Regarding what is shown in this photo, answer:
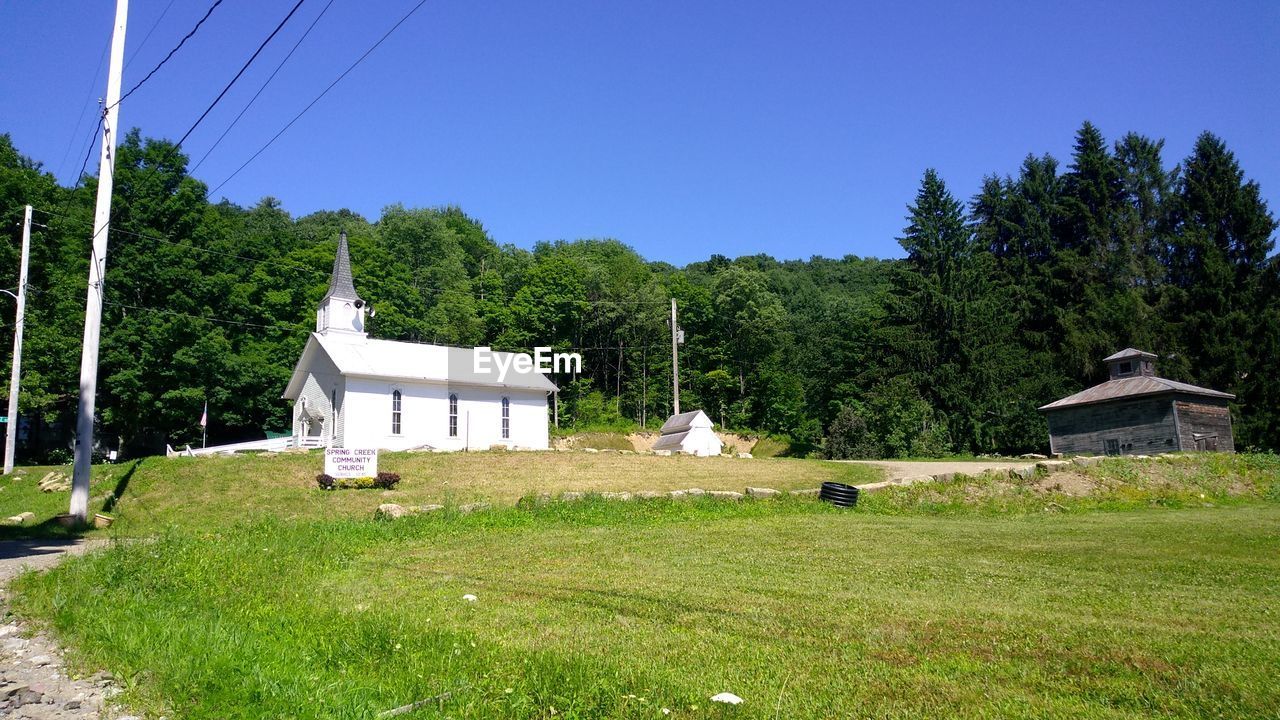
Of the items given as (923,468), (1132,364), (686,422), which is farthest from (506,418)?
(1132,364)

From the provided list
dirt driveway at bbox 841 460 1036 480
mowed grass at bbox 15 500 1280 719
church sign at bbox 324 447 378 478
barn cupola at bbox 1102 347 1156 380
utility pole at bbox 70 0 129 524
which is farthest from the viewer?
barn cupola at bbox 1102 347 1156 380

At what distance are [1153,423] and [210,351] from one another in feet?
159

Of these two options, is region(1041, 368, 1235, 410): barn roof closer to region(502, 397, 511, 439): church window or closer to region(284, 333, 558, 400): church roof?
region(284, 333, 558, 400): church roof

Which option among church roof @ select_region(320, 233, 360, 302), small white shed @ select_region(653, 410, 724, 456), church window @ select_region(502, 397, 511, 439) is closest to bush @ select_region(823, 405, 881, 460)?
small white shed @ select_region(653, 410, 724, 456)

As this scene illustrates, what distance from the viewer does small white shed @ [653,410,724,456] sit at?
1813 inches

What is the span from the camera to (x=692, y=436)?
46.2 metres

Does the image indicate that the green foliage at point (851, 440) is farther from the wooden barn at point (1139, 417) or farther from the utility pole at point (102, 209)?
the utility pole at point (102, 209)

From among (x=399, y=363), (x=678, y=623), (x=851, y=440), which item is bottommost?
(x=678, y=623)

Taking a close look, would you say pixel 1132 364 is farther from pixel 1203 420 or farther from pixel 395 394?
pixel 395 394

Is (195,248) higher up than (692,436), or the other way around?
(195,248)

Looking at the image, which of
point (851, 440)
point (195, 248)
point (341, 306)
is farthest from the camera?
point (851, 440)

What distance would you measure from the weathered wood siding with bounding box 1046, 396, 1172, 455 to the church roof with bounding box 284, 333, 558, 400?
26.6m

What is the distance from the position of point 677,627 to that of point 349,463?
19.2m

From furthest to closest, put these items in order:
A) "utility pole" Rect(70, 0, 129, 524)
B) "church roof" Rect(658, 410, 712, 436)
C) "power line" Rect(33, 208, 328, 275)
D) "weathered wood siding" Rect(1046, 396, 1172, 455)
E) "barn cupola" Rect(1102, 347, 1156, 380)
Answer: "church roof" Rect(658, 410, 712, 436) < "power line" Rect(33, 208, 328, 275) < "barn cupola" Rect(1102, 347, 1156, 380) < "weathered wood siding" Rect(1046, 396, 1172, 455) < "utility pole" Rect(70, 0, 129, 524)
